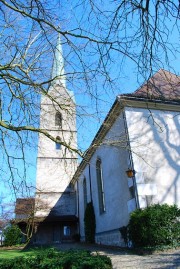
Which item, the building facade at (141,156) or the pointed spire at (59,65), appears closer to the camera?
the pointed spire at (59,65)

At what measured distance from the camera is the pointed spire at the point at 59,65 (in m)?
5.96

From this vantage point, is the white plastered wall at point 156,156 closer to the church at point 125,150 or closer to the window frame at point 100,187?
the church at point 125,150

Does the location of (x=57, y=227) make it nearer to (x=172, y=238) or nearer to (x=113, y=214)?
(x=113, y=214)

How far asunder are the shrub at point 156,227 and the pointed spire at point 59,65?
564 centimetres

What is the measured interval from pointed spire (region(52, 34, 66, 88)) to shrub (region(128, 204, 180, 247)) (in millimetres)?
5637

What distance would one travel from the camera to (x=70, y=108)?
7344 mm

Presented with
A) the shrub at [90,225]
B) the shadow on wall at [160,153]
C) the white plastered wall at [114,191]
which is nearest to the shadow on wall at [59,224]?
the shrub at [90,225]

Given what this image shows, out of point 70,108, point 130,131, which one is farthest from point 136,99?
point 70,108

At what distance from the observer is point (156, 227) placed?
8977 mm

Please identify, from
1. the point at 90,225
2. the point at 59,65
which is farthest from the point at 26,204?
the point at 59,65

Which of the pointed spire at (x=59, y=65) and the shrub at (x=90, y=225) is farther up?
the pointed spire at (x=59, y=65)

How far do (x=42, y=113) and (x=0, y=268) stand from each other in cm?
417

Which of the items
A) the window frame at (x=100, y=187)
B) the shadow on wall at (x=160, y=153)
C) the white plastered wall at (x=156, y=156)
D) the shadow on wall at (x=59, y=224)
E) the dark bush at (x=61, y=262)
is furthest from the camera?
the shadow on wall at (x=59, y=224)

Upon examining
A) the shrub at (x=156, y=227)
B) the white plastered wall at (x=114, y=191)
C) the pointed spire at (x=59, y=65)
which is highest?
the pointed spire at (x=59, y=65)
